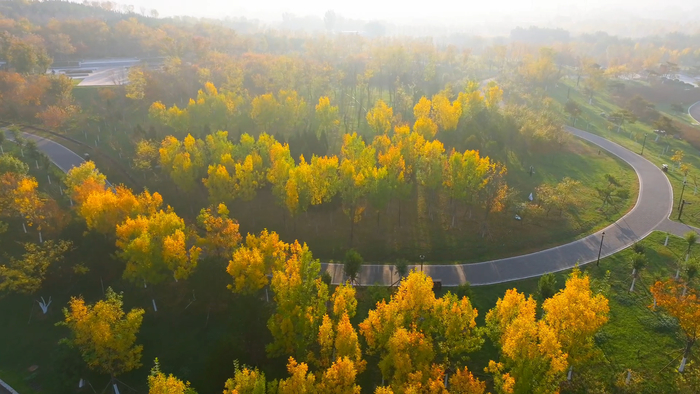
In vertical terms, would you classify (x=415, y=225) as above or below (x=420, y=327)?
below

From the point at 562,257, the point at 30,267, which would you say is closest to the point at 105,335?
the point at 30,267

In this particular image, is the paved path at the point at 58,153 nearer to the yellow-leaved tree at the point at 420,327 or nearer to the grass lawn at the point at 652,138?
the yellow-leaved tree at the point at 420,327

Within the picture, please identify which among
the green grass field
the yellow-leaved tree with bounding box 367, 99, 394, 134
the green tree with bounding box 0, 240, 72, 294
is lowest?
the green grass field

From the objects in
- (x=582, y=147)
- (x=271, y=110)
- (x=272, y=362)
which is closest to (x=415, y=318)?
(x=272, y=362)

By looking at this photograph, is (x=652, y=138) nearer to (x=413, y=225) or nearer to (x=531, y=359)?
(x=413, y=225)

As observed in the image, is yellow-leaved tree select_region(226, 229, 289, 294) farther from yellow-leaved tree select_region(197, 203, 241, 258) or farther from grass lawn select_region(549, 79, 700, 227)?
grass lawn select_region(549, 79, 700, 227)

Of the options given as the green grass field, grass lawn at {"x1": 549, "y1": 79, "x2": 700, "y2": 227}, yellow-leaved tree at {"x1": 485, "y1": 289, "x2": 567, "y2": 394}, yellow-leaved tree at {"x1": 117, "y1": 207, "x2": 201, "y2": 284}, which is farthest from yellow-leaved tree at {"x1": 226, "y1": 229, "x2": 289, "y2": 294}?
grass lawn at {"x1": 549, "y1": 79, "x2": 700, "y2": 227}
